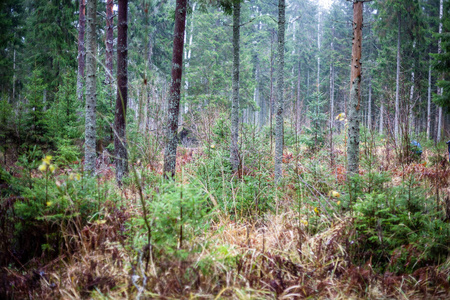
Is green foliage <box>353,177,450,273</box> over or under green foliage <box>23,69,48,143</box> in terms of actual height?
under

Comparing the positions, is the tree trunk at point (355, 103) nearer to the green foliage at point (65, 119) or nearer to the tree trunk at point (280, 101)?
the tree trunk at point (280, 101)

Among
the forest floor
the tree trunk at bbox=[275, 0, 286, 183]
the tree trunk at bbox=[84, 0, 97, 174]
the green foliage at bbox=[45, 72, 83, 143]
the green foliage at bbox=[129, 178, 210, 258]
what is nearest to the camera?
the forest floor

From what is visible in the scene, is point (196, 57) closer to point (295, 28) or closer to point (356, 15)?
point (356, 15)

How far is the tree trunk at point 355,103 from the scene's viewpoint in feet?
15.5


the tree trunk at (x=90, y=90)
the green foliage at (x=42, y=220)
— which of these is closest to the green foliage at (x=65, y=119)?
the tree trunk at (x=90, y=90)

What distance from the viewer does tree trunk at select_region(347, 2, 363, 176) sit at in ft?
15.5

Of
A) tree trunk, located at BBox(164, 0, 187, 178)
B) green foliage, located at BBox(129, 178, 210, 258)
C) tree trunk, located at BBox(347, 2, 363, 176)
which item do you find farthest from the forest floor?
tree trunk, located at BBox(164, 0, 187, 178)

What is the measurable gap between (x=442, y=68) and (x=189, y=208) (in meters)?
13.6

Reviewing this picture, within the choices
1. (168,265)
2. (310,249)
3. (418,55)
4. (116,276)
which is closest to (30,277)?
(116,276)

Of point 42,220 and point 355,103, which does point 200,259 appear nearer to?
point 42,220

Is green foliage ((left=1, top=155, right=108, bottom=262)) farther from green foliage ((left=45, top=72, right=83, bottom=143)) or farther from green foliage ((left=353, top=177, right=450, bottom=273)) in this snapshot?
green foliage ((left=45, top=72, right=83, bottom=143))

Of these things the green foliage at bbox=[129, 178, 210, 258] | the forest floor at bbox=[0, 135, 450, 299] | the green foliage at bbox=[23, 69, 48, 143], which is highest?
the green foliage at bbox=[23, 69, 48, 143]

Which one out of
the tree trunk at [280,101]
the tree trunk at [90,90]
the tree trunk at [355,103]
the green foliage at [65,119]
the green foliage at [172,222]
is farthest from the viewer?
the green foliage at [65,119]

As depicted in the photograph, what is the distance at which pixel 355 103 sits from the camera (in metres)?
4.80
